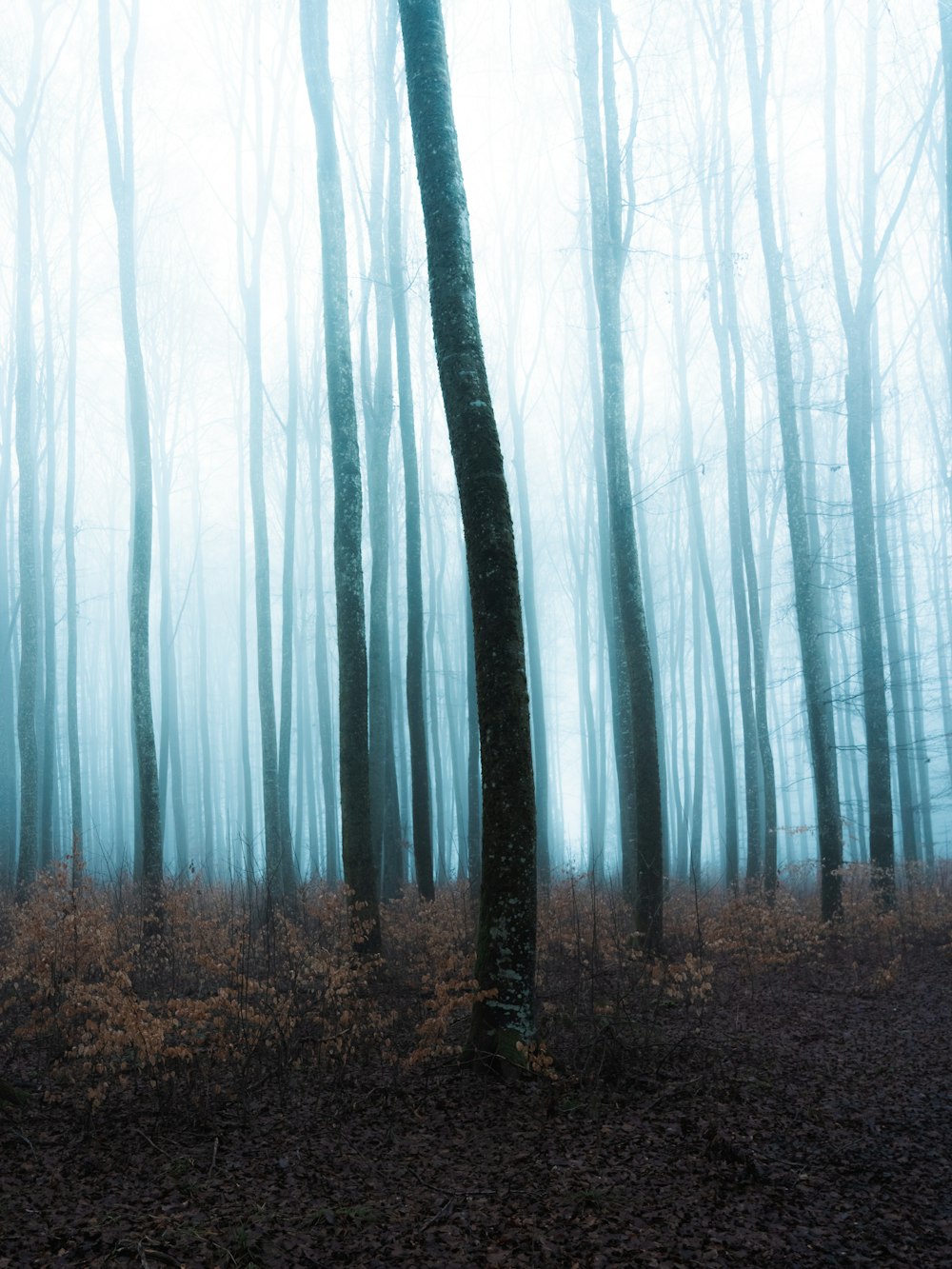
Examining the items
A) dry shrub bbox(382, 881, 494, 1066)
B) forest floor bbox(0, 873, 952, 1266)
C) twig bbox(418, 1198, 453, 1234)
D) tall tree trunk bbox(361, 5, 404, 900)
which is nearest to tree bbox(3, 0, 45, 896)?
tall tree trunk bbox(361, 5, 404, 900)

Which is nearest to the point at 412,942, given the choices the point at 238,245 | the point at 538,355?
the point at 238,245

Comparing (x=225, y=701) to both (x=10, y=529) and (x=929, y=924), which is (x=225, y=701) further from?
(x=929, y=924)

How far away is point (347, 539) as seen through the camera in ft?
27.9

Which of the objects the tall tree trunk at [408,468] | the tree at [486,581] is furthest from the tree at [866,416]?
the tree at [486,581]

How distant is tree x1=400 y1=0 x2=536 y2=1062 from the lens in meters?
4.99

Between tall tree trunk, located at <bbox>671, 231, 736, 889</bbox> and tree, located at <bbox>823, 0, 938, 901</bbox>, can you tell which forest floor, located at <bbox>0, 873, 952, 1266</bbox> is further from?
tall tree trunk, located at <bbox>671, 231, 736, 889</bbox>

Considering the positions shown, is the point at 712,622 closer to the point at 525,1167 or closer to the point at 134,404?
the point at 134,404

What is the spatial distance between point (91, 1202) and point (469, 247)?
20.4ft

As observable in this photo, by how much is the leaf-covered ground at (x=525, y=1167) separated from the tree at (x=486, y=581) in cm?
66

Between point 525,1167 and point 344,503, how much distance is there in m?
6.45

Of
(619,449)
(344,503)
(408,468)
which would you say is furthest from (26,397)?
(619,449)

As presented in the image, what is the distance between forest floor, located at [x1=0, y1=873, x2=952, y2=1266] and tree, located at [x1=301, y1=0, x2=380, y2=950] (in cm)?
256

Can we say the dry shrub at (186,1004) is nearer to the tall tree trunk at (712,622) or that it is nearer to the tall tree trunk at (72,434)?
the tall tree trunk at (72,434)

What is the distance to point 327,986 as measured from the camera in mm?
6148
